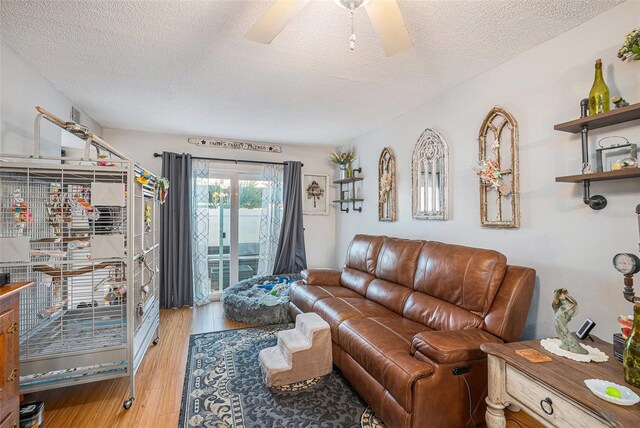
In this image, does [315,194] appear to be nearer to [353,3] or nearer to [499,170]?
[499,170]

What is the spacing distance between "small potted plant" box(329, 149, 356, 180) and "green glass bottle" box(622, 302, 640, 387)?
3.56 m

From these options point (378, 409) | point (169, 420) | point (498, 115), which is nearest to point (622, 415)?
point (378, 409)

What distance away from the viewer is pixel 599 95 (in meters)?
1.59

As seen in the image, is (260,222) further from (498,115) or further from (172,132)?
(498,115)

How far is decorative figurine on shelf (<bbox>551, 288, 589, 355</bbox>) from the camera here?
1.37 metres

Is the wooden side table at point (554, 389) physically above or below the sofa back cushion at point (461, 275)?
below

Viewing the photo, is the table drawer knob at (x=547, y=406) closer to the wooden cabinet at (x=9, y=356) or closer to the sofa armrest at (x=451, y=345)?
the sofa armrest at (x=451, y=345)

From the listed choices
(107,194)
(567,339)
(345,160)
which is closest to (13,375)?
(107,194)

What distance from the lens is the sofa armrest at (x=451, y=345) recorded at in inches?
61.4

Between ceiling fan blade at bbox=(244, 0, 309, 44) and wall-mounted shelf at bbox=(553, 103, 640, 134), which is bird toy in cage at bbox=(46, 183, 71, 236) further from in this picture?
wall-mounted shelf at bbox=(553, 103, 640, 134)

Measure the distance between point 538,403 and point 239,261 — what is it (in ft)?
13.5

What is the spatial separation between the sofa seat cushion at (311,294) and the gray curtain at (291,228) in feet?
3.99

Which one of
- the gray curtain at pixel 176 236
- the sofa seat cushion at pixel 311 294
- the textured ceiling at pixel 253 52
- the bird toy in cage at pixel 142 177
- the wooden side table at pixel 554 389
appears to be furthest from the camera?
the gray curtain at pixel 176 236

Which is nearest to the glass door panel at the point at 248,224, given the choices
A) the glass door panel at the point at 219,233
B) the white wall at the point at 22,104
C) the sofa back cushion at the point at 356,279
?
the glass door panel at the point at 219,233
